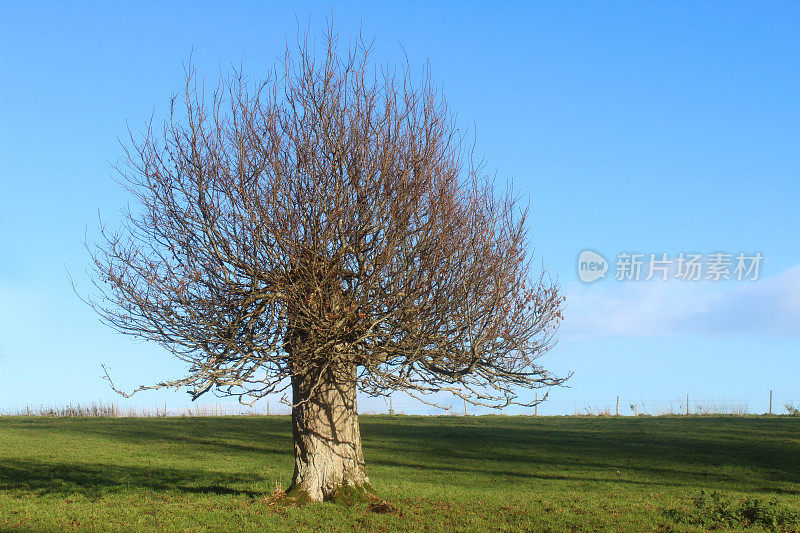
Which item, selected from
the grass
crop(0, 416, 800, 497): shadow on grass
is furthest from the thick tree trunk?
crop(0, 416, 800, 497): shadow on grass

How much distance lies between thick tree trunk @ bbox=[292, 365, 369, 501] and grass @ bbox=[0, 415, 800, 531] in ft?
2.17

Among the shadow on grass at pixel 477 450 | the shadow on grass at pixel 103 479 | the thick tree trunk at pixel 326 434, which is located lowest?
the shadow on grass at pixel 477 450

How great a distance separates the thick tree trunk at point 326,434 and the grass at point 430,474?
0.66 meters

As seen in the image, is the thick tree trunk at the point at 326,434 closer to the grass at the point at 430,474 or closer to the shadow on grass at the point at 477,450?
the grass at the point at 430,474

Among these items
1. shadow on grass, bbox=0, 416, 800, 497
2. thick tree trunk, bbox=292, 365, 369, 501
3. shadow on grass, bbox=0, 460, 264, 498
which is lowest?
shadow on grass, bbox=0, 416, 800, 497

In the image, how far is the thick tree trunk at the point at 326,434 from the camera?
54.4 ft

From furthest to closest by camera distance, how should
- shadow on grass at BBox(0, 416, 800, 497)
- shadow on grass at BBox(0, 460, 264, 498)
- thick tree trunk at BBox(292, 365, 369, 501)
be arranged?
1. shadow on grass at BBox(0, 416, 800, 497)
2. shadow on grass at BBox(0, 460, 264, 498)
3. thick tree trunk at BBox(292, 365, 369, 501)

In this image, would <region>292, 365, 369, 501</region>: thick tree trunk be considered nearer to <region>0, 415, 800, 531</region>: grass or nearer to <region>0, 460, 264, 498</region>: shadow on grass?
<region>0, 415, 800, 531</region>: grass

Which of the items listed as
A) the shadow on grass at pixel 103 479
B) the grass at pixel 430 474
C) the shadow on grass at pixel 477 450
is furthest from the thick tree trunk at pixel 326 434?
the shadow on grass at pixel 477 450

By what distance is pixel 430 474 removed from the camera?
3011cm

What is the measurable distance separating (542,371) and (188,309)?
A: 882 cm

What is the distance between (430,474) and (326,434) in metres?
14.7

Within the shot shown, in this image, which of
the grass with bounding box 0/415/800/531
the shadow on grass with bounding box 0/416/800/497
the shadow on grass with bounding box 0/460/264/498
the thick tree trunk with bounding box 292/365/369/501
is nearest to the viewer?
the thick tree trunk with bounding box 292/365/369/501

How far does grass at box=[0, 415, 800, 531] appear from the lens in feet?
54.9
